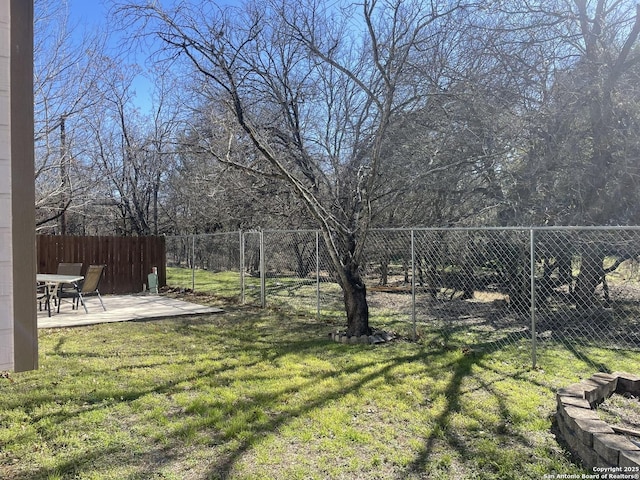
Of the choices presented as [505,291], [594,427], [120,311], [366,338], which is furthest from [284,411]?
[120,311]

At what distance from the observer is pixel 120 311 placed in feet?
28.9

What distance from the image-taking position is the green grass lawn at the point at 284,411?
2748 mm

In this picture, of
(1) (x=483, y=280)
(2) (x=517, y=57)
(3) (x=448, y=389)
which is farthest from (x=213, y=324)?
(2) (x=517, y=57)

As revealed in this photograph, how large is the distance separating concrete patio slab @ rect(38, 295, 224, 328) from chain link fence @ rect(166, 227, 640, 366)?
1.33 m

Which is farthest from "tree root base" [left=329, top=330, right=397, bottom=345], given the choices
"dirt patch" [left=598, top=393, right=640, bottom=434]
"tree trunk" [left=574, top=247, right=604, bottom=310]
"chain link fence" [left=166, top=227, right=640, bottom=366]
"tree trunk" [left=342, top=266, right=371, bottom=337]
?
"tree trunk" [left=574, top=247, right=604, bottom=310]

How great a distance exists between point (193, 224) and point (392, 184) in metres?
10.8

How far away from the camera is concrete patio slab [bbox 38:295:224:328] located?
7.54 m

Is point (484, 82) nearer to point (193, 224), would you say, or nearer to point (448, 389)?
point (448, 389)

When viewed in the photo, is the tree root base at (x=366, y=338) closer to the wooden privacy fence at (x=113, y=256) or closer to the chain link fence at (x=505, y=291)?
the chain link fence at (x=505, y=291)

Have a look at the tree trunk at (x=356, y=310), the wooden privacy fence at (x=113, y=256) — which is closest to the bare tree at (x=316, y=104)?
the tree trunk at (x=356, y=310)

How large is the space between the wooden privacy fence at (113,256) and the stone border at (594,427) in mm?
11454

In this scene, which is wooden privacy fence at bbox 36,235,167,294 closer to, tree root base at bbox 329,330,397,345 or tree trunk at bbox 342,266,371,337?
tree root base at bbox 329,330,397,345

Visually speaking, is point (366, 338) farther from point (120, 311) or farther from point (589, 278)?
point (120, 311)

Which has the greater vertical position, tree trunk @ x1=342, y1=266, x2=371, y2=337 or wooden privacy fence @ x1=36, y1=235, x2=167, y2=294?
wooden privacy fence @ x1=36, y1=235, x2=167, y2=294
